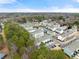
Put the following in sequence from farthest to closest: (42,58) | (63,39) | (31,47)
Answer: (63,39), (31,47), (42,58)

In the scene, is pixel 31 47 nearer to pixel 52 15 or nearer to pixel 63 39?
pixel 63 39

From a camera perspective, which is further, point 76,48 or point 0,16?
point 0,16

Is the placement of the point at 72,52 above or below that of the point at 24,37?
below

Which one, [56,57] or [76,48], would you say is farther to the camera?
[76,48]

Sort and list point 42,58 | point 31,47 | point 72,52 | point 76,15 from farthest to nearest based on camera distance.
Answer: point 76,15 → point 72,52 → point 31,47 → point 42,58

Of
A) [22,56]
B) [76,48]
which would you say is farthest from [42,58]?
[76,48]

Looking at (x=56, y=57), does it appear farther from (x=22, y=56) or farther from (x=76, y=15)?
(x=76, y=15)

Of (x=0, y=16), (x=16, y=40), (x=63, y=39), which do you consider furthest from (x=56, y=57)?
(x=0, y=16)

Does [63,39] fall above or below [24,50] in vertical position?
below

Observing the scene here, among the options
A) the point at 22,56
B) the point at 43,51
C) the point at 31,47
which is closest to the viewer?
the point at 43,51
